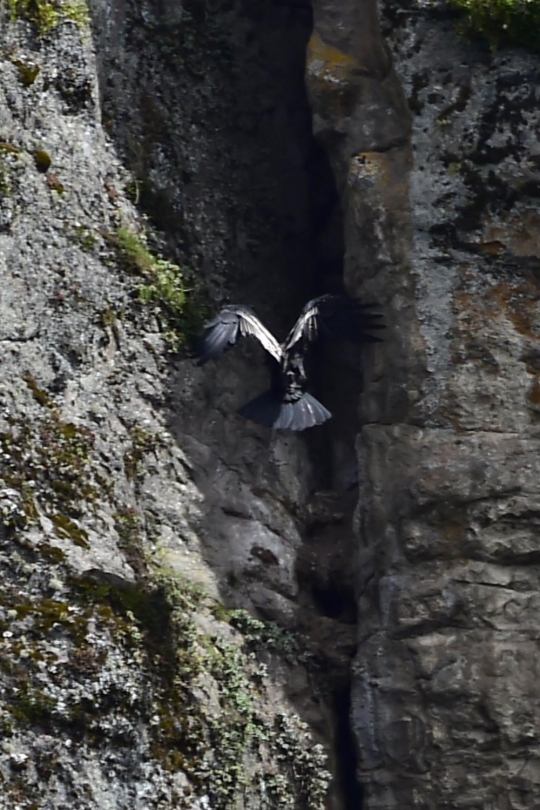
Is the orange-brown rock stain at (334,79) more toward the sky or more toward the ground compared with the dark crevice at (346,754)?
more toward the sky

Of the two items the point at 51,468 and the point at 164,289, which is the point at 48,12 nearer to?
the point at 164,289

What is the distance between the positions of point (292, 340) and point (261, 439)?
66 cm

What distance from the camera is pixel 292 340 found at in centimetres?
949

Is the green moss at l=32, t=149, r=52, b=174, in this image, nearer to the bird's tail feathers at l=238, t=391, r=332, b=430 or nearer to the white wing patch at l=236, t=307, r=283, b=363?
the white wing patch at l=236, t=307, r=283, b=363

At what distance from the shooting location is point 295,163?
10.5 metres

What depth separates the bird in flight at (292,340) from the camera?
9.22 metres

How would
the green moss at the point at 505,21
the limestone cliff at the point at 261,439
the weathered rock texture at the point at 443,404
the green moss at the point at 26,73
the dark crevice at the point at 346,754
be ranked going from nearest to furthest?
the limestone cliff at the point at 261,439 → the weathered rock texture at the point at 443,404 → the dark crevice at the point at 346,754 → the green moss at the point at 505,21 → the green moss at the point at 26,73

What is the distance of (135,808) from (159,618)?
108 cm

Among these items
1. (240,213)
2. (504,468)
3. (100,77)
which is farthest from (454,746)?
(100,77)

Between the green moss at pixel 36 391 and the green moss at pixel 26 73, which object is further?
the green moss at pixel 26 73

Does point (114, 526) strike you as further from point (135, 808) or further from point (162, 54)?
point (162, 54)

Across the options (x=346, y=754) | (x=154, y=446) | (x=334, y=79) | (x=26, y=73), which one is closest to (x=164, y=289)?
(x=154, y=446)

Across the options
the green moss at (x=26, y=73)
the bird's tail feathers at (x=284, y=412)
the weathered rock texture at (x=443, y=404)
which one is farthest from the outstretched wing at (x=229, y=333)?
the green moss at (x=26, y=73)

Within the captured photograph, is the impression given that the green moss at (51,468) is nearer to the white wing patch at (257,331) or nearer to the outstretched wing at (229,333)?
the outstretched wing at (229,333)
